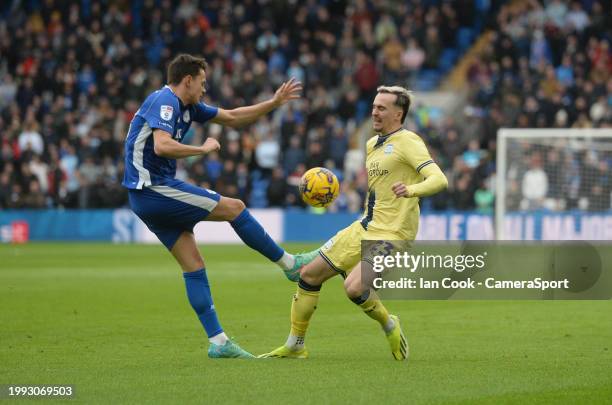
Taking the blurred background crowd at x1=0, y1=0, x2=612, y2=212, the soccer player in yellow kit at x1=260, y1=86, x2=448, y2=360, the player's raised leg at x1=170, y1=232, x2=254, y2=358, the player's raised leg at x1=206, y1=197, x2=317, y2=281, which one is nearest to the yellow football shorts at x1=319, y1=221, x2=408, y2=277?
the soccer player in yellow kit at x1=260, y1=86, x2=448, y2=360

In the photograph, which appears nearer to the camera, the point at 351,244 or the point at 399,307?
the point at 351,244

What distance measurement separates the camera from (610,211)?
963 inches

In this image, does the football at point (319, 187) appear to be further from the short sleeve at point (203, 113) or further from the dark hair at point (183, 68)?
the dark hair at point (183, 68)

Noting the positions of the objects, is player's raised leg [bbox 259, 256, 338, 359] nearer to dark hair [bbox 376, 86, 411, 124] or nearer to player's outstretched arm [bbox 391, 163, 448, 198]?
player's outstretched arm [bbox 391, 163, 448, 198]

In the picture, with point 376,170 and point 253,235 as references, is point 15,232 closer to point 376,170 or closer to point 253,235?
point 253,235

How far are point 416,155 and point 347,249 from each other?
0.89 m

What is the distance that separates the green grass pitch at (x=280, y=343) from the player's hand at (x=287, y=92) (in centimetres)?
211

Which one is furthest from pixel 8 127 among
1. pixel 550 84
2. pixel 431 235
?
pixel 550 84

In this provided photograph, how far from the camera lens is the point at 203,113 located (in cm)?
957

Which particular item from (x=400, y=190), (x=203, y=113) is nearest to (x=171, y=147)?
(x=203, y=113)

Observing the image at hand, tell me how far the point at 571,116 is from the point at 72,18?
1442cm

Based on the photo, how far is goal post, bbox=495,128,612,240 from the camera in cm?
2466

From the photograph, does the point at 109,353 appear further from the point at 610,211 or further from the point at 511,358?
the point at 610,211

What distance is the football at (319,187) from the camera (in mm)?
9250
